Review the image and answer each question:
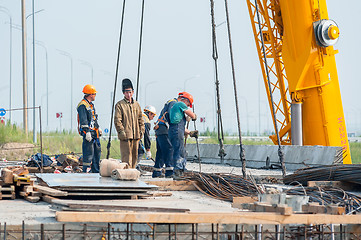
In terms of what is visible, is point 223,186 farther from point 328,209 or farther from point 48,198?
point 328,209

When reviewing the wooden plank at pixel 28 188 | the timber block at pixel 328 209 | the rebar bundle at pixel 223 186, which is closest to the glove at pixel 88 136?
the rebar bundle at pixel 223 186

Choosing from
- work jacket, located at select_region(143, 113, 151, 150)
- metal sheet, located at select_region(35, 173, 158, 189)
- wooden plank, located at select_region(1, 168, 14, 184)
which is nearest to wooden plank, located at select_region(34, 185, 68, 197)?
metal sheet, located at select_region(35, 173, 158, 189)

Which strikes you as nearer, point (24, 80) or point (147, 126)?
point (147, 126)

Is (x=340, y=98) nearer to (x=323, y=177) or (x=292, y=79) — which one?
(x=292, y=79)

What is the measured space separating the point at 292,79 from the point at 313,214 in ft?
34.3

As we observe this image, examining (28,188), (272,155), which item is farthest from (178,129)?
(28,188)

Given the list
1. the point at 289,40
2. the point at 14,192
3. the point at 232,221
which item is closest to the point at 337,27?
the point at 289,40

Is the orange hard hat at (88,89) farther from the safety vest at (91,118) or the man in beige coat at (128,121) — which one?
the man in beige coat at (128,121)

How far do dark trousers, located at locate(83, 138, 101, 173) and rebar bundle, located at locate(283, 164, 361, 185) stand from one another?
4.68 m

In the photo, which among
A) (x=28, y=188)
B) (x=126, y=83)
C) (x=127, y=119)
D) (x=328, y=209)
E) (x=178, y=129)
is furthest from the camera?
(x=178, y=129)

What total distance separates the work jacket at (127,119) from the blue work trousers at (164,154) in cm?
111

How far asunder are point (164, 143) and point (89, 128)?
1.67 meters

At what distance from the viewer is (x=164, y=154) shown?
14.7 meters

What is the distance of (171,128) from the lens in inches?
558
